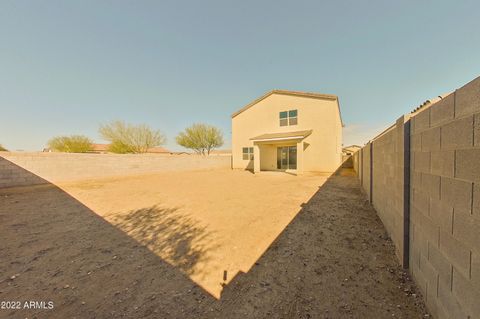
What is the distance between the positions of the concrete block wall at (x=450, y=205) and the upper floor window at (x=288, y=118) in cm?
1389

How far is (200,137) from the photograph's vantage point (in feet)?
102

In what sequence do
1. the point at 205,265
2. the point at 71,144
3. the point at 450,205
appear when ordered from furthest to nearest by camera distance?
1. the point at 71,144
2. the point at 205,265
3. the point at 450,205

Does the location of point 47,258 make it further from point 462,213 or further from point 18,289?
point 462,213

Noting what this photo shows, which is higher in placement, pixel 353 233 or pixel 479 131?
pixel 479 131

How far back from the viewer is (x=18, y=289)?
230 cm

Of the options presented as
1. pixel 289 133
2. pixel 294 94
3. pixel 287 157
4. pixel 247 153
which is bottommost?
pixel 287 157

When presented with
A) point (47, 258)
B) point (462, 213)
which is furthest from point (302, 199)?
point (47, 258)

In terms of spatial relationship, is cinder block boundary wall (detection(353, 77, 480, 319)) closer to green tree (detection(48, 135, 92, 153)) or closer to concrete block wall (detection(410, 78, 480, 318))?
concrete block wall (detection(410, 78, 480, 318))

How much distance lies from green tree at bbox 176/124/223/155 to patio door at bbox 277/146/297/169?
1714 centimetres

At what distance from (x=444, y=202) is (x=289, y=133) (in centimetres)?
1387

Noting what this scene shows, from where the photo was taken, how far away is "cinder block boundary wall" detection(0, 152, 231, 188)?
9091 millimetres

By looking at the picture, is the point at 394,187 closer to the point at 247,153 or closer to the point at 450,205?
the point at 450,205

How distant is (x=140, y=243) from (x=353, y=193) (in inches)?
299

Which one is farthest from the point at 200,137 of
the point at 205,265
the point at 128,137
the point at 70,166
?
the point at 205,265
